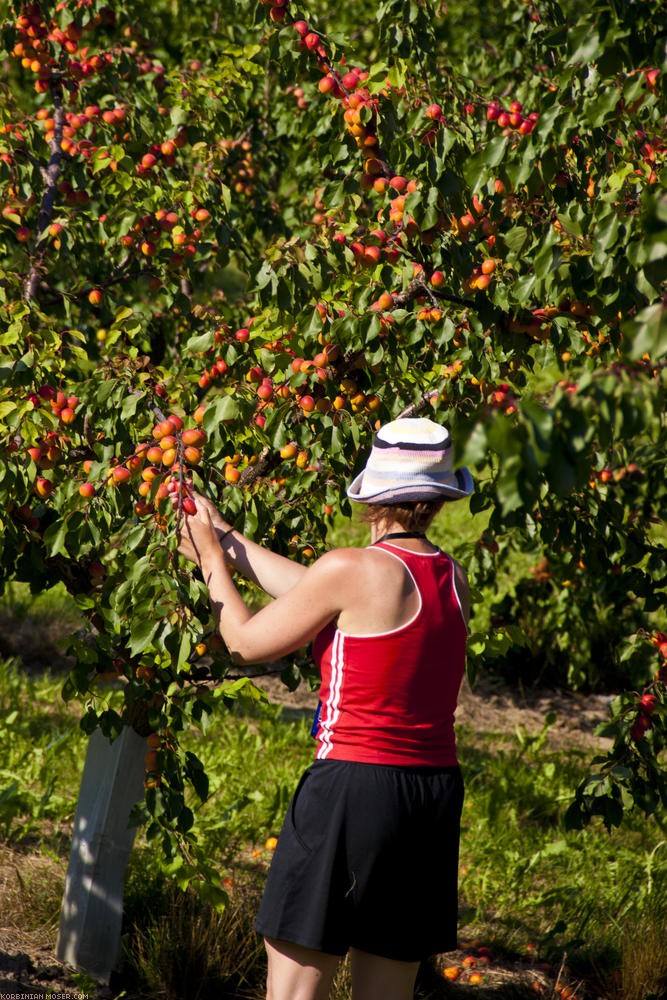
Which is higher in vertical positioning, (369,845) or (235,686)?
(235,686)

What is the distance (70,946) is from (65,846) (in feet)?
2.72

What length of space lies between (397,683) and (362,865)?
0.38 metres

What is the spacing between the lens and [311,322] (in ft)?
7.49

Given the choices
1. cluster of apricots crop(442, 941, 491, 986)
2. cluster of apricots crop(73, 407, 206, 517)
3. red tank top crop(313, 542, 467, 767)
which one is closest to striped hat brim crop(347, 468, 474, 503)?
red tank top crop(313, 542, 467, 767)

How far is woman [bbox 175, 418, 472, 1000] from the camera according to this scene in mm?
1935

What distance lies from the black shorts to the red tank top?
1.7 inches

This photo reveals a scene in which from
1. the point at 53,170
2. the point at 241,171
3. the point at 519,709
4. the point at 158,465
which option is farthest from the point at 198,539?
the point at 519,709

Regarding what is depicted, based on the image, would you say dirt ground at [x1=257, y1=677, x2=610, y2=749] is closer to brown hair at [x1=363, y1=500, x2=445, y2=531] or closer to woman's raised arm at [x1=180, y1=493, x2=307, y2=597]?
woman's raised arm at [x1=180, y1=493, x2=307, y2=597]

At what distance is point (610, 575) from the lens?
3.86 metres

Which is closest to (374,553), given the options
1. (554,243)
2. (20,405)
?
(554,243)

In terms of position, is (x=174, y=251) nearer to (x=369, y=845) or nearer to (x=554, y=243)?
(x=554, y=243)

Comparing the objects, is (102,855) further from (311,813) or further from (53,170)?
(53,170)

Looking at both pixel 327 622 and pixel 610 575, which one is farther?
pixel 610 575

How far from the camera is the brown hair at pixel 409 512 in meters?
2.04
